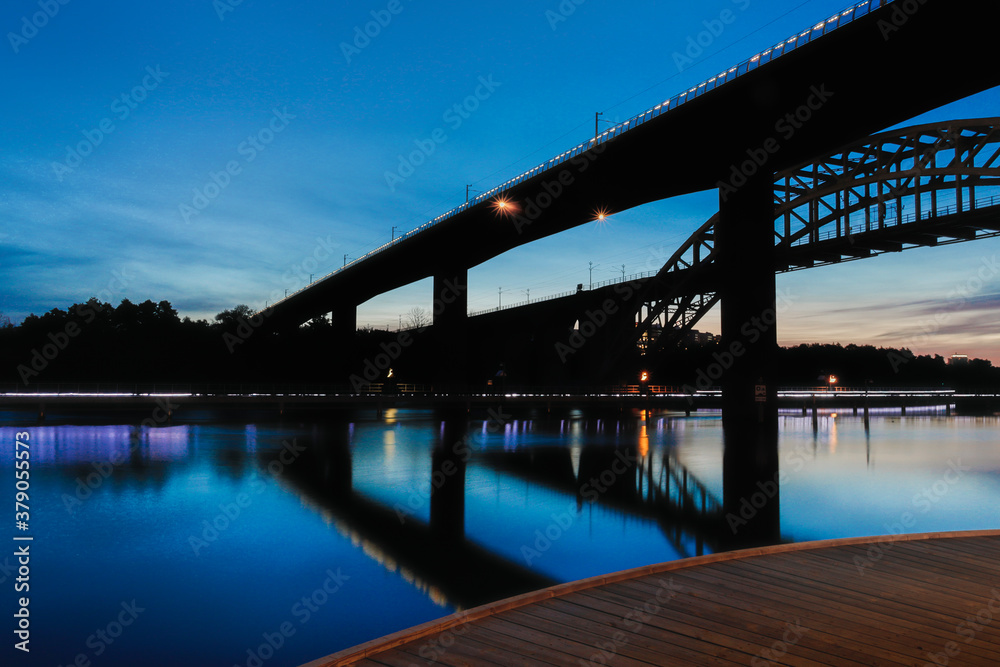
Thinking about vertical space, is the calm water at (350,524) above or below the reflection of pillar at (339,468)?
below

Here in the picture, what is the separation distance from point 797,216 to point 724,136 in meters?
36.1

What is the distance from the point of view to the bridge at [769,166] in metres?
28.3

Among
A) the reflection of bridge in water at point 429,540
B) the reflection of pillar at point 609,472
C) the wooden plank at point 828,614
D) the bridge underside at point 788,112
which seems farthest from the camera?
the bridge underside at point 788,112

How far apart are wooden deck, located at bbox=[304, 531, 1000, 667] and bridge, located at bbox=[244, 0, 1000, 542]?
6.00m

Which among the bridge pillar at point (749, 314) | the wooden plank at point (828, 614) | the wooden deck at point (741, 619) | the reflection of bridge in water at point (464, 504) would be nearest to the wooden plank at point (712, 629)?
the wooden deck at point (741, 619)

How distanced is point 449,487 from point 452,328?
195ft

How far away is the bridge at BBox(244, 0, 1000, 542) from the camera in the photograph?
92.8 ft

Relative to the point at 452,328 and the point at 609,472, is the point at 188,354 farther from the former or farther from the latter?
the point at 609,472

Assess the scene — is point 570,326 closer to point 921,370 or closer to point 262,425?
point 262,425

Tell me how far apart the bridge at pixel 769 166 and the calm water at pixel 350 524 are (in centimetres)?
249

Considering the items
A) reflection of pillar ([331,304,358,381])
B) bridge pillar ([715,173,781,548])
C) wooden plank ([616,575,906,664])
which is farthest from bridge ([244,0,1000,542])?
reflection of pillar ([331,304,358,381])

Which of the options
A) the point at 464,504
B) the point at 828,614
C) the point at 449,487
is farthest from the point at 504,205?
the point at 828,614

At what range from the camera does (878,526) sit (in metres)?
13.3

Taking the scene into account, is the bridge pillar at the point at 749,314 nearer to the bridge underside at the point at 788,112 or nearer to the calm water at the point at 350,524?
the bridge underside at the point at 788,112
